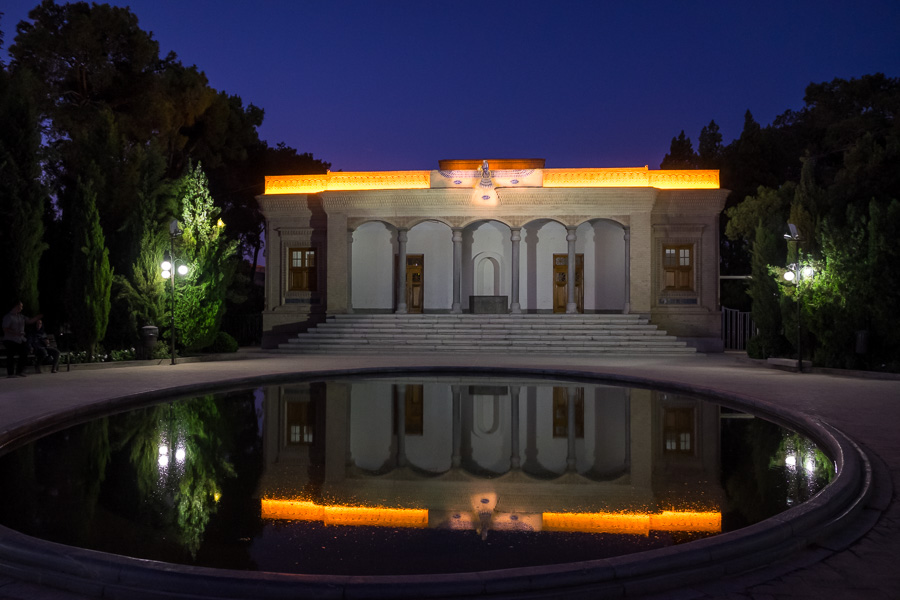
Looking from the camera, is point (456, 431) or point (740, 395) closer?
point (456, 431)

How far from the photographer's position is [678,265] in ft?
A: 75.2

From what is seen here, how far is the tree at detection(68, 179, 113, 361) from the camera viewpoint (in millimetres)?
15867

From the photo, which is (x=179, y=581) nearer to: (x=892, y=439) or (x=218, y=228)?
(x=892, y=439)

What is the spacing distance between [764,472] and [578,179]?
1781 cm

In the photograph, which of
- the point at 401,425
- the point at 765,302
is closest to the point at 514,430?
the point at 401,425

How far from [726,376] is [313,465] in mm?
9590

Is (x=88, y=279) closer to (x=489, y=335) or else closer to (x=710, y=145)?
(x=489, y=335)

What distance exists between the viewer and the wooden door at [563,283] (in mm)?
25812

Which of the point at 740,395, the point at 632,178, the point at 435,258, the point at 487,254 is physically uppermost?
the point at 632,178

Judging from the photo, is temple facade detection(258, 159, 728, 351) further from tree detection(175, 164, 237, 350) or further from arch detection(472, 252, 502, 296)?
tree detection(175, 164, 237, 350)

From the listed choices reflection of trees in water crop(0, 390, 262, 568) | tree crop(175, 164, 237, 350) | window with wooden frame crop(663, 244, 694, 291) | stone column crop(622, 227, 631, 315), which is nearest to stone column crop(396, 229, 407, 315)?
tree crop(175, 164, 237, 350)

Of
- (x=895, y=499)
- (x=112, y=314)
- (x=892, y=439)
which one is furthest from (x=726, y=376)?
(x=112, y=314)

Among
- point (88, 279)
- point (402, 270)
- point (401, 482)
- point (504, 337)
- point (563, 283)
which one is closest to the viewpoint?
point (401, 482)

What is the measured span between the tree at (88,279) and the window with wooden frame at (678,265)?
17.0 meters
